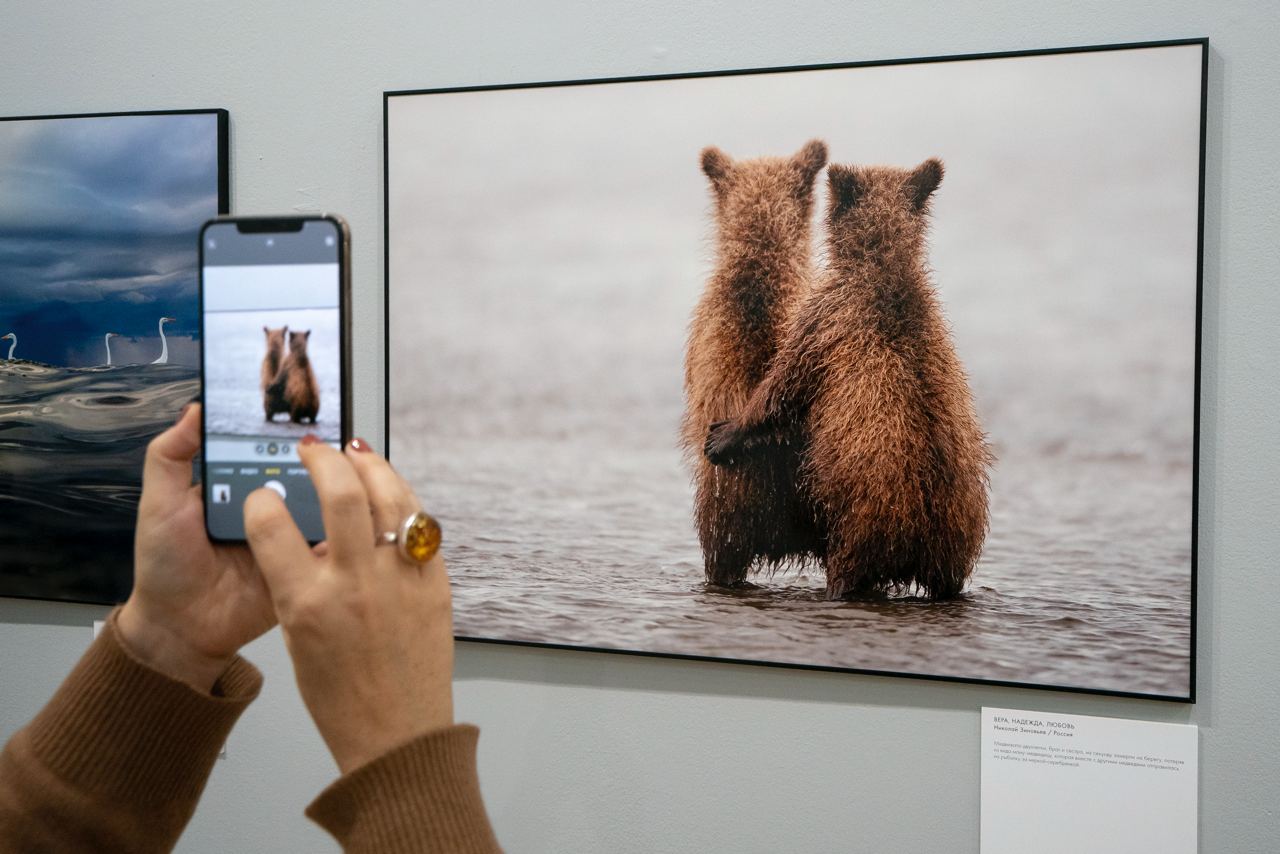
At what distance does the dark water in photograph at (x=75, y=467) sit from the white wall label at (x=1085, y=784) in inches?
46.1

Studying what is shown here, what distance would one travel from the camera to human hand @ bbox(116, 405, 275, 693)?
2.15ft

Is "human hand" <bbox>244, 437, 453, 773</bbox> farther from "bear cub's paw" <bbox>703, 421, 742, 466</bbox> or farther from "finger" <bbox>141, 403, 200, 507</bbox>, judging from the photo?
"bear cub's paw" <bbox>703, 421, 742, 466</bbox>

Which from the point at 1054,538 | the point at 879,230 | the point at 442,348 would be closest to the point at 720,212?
the point at 879,230

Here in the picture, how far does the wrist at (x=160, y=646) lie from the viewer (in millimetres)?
655

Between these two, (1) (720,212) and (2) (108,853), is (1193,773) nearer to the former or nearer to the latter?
(1) (720,212)

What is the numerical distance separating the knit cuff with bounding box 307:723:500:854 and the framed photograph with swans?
0.99m

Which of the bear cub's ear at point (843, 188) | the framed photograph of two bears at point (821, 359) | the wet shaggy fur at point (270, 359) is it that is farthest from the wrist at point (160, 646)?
the bear cub's ear at point (843, 188)

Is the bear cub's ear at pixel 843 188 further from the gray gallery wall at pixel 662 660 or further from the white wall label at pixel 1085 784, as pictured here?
the white wall label at pixel 1085 784

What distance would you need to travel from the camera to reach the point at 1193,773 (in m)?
1.08

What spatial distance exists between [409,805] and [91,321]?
1.17 m

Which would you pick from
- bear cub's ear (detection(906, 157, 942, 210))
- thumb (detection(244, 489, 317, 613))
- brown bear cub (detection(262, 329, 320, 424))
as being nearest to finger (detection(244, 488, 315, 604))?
thumb (detection(244, 489, 317, 613))

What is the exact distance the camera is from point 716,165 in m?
1.19

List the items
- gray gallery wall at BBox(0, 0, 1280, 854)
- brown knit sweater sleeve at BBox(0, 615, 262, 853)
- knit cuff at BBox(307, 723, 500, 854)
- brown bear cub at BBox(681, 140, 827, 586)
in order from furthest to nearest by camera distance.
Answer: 1. brown bear cub at BBox(681, 140, 827, 586)
2. gray gallery wall at BBox(0, 0, 1280, 854)
3. brown knit sweater sleeve at BBox(0, 615, 262, 853)
4. knit cuff at BBox(307, 723, 500, 854)

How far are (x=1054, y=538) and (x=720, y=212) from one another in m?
0.55
